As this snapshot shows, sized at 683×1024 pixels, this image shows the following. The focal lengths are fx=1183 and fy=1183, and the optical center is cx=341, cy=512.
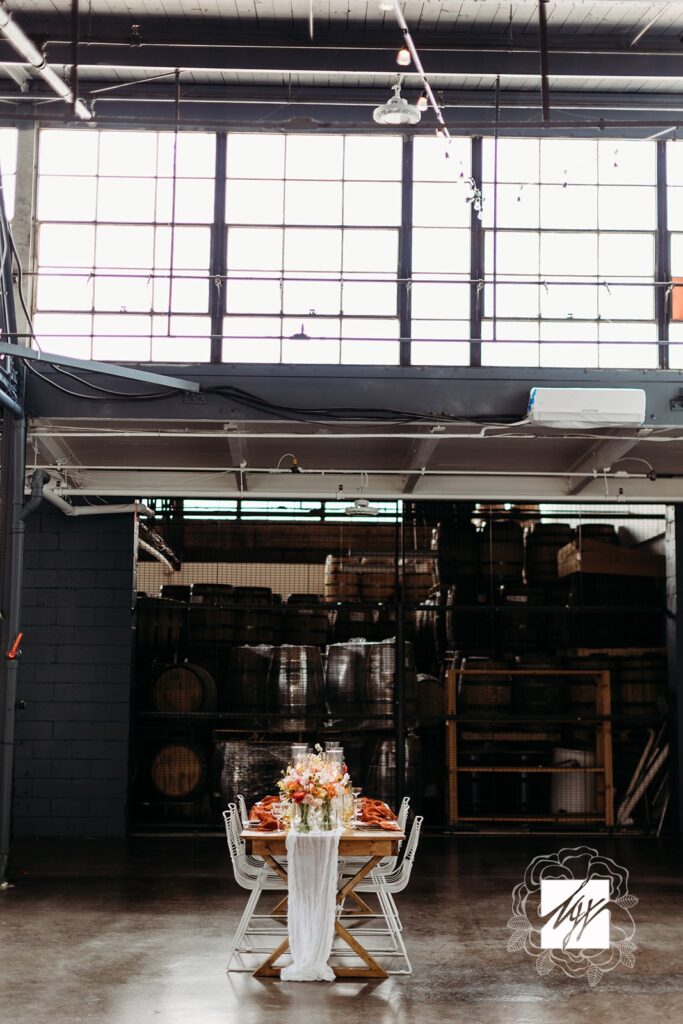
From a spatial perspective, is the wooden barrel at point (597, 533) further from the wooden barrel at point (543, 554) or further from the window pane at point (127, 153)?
the window pane at point (127, 153)

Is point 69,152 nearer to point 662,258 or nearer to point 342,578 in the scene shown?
point 342,578

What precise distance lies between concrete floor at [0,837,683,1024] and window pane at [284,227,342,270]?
5.25 metres

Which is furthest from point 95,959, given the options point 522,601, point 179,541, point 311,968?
point 522,601

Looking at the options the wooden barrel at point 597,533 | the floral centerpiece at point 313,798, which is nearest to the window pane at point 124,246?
the wooden barrel at point 597,533

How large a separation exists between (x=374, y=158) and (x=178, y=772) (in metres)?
6.02

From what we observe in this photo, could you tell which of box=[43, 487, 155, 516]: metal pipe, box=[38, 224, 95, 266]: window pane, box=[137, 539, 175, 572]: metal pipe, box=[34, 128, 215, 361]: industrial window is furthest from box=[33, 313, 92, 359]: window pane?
box=[137, 539, 175, 572]: metal pipe

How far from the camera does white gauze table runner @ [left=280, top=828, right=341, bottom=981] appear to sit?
19.9 ft

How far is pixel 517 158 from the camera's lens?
1105 centimetres

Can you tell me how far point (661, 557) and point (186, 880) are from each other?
5.81m

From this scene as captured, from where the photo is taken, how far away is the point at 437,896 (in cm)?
835

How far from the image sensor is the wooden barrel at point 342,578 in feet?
38.0

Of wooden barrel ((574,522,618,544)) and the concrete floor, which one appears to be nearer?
the concrete floor

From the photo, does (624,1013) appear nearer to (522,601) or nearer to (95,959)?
(95,959)

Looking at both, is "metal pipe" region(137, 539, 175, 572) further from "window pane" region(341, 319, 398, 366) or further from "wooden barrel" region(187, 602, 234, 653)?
"window pane" region(341, 319, 398, 366)
